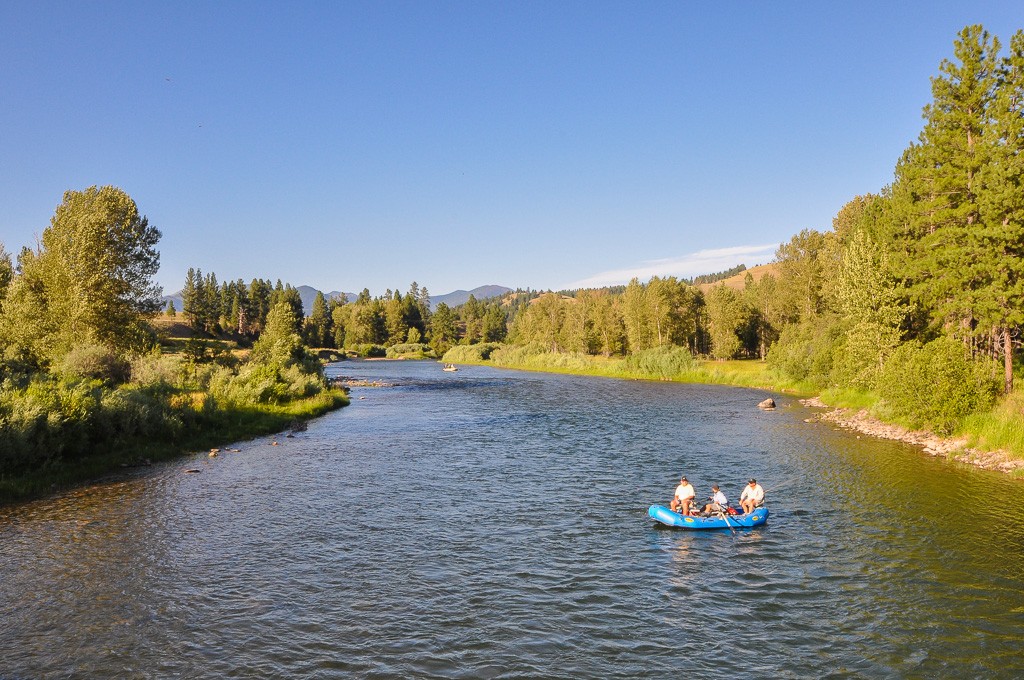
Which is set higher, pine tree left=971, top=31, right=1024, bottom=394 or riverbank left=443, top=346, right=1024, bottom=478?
pine tree left=971, top=31, right=1024, bottom=394

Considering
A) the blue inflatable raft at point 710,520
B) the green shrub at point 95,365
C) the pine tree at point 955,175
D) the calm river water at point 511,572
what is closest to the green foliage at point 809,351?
the pine tree at point 955,175

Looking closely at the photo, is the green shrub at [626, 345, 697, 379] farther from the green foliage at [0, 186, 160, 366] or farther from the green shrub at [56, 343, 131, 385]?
the green shrub at [56, 343, 131, 385]

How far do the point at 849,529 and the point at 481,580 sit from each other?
16222 mm

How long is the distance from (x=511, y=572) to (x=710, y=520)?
31.5 ft

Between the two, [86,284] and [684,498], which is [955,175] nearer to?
[684,498]

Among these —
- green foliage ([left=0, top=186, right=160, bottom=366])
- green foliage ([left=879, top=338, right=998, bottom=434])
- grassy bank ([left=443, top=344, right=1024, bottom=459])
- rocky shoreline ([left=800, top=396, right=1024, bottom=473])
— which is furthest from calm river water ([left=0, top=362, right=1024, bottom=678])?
green foliage ([left=0, top=186, right=160, bottom=366])

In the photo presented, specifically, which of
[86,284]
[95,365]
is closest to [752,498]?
[95,365]

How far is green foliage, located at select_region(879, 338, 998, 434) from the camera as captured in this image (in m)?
40.7

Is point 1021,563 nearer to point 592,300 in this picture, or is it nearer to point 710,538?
point 710,538

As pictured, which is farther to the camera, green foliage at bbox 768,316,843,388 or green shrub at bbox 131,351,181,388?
green foliage at bbox 768,316,843,388

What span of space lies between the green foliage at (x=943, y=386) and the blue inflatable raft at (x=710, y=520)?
22794 mm

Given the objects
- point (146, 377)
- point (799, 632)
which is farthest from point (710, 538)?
point (146, 377)

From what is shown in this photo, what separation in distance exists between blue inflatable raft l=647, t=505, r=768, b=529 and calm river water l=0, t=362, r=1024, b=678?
46 centimetres

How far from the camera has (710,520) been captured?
87.4 feet
